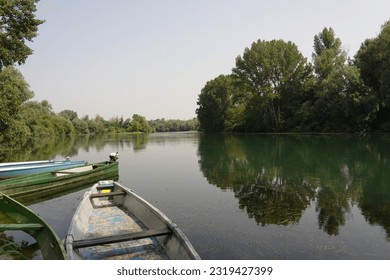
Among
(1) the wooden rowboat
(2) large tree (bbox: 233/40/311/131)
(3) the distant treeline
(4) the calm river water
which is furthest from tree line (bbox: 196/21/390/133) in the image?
(1) the wooden rowboat

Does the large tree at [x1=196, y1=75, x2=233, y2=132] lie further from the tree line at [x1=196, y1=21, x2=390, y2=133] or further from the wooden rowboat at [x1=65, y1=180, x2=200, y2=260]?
the wooden rowboat at [x1=65, y1=180, x2=200, y2=260]

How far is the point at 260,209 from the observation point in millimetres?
10664

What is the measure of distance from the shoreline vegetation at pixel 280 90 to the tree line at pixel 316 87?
0.36ft

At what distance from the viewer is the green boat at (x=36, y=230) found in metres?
5.75

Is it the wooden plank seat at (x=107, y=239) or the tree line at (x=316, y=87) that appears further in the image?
the tree line at (x=316, y=87)

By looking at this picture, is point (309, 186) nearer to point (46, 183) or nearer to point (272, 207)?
point (272, 207)

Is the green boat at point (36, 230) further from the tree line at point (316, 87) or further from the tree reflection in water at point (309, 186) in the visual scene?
the tree line at point (316, 87)

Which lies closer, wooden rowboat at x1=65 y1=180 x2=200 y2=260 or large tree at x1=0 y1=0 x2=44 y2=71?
wooden rowboat at x1=65 y1=180 x2=200 y2=260

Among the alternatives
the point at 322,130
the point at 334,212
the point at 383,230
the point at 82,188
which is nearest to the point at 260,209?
the point at 334,212

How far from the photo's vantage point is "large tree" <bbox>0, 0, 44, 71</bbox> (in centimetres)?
2133

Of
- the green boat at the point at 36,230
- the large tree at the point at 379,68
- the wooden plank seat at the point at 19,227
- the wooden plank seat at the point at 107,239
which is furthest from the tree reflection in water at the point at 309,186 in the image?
the large tree at the point at 379,68

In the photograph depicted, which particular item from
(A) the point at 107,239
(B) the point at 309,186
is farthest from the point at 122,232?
(B) the point at 309,186

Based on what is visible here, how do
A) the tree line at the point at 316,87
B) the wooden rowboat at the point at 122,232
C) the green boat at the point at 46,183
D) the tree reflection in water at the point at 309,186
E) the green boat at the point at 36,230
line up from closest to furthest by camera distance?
1. the green boat at the point at 36,230
2. the wooden rowboat at the point at 122,232
3. the tree reflection in water at the point at 309,186
4. the green boat at the point at 46,183
5. the tree line at the point at 316,87

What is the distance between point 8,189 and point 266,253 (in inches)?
388
